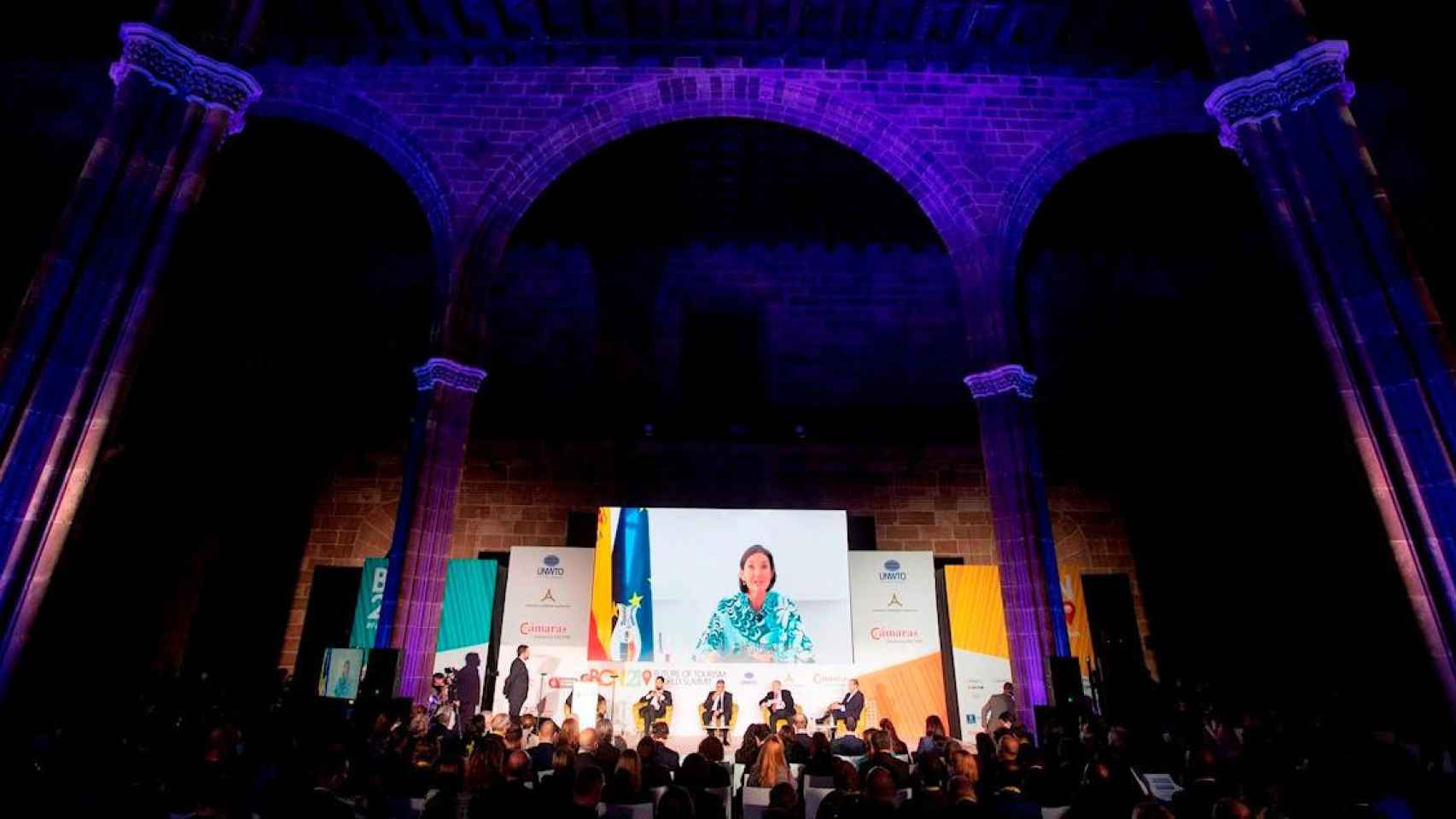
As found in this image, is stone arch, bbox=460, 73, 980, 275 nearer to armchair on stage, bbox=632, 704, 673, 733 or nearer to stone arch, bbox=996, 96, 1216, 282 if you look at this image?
stone arch, bbox=996, 96, 1216, 282

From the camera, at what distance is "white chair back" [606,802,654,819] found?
357 cm

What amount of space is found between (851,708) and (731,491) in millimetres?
4039

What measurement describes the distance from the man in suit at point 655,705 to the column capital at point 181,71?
7.96m

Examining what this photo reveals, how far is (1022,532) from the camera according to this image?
7.93 meters

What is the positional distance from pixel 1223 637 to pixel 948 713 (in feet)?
15.7

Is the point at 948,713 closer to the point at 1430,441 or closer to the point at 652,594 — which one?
the point at 652,594

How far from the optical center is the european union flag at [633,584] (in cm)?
1030

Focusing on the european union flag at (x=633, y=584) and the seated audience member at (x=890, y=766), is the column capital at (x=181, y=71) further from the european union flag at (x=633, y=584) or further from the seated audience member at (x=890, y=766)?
the european union flag at (x=633, y=584)

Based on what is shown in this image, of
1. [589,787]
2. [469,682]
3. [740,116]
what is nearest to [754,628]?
[469,682]

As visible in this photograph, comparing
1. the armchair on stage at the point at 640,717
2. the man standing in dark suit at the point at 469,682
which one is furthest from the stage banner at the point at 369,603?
the armchair on stage at the point at 640,717

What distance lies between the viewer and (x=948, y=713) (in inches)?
401

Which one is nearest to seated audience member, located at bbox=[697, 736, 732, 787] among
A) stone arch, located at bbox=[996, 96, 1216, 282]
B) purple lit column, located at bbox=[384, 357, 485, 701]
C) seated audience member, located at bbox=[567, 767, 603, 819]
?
seated audience member, located at bbox=[567, 767, 603, 819]

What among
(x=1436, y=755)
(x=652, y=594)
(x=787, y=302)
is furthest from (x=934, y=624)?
(x=787, y=302)

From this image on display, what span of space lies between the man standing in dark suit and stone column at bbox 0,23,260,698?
242 inches
